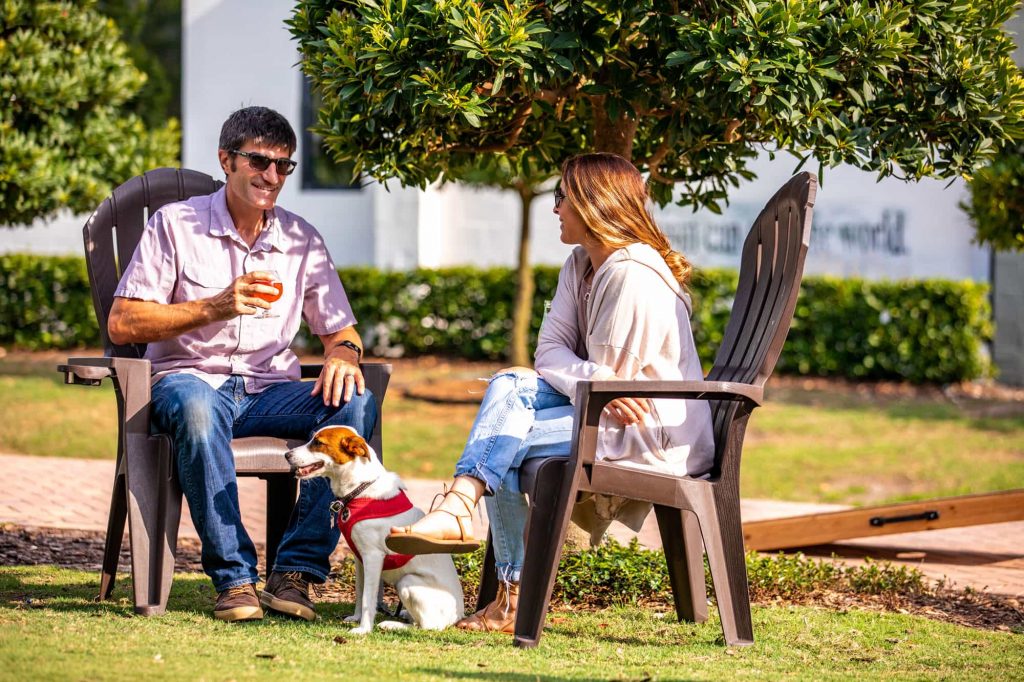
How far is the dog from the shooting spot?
12.9 ft

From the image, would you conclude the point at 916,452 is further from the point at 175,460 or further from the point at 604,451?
the point at 175,460

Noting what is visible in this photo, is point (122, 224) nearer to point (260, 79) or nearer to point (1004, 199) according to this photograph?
point (1004, 199)

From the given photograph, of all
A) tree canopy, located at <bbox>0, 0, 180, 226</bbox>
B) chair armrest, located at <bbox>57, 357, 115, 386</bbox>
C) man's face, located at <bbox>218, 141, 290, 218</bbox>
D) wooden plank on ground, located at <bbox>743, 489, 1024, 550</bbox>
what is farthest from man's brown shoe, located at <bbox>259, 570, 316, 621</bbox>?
tree canopy, located at <bbox>0, 0, 180, 226</bbox>

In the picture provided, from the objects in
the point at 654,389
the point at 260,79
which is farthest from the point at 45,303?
the point at 654,389

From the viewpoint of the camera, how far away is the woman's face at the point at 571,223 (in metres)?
4.04

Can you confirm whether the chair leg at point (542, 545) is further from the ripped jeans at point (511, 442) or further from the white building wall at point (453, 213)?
the white building wall at point (453, 213)

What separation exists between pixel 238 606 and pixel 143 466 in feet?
1.87

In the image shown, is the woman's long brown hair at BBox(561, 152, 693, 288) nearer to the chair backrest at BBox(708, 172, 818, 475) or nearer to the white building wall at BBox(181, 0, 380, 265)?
the chair backrest at BBox(708, 172, 818, 475)

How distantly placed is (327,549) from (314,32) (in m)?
1.89

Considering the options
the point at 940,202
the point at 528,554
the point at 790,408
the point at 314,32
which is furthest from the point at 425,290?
the point at 528,554

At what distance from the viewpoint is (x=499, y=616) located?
4082 millimetres

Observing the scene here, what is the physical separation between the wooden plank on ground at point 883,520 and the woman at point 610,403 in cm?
188

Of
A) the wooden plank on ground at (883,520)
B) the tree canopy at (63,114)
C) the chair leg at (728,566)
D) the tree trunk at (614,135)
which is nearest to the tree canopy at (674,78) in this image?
the tree trunk at (614,135)

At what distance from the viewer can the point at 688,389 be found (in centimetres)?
362
